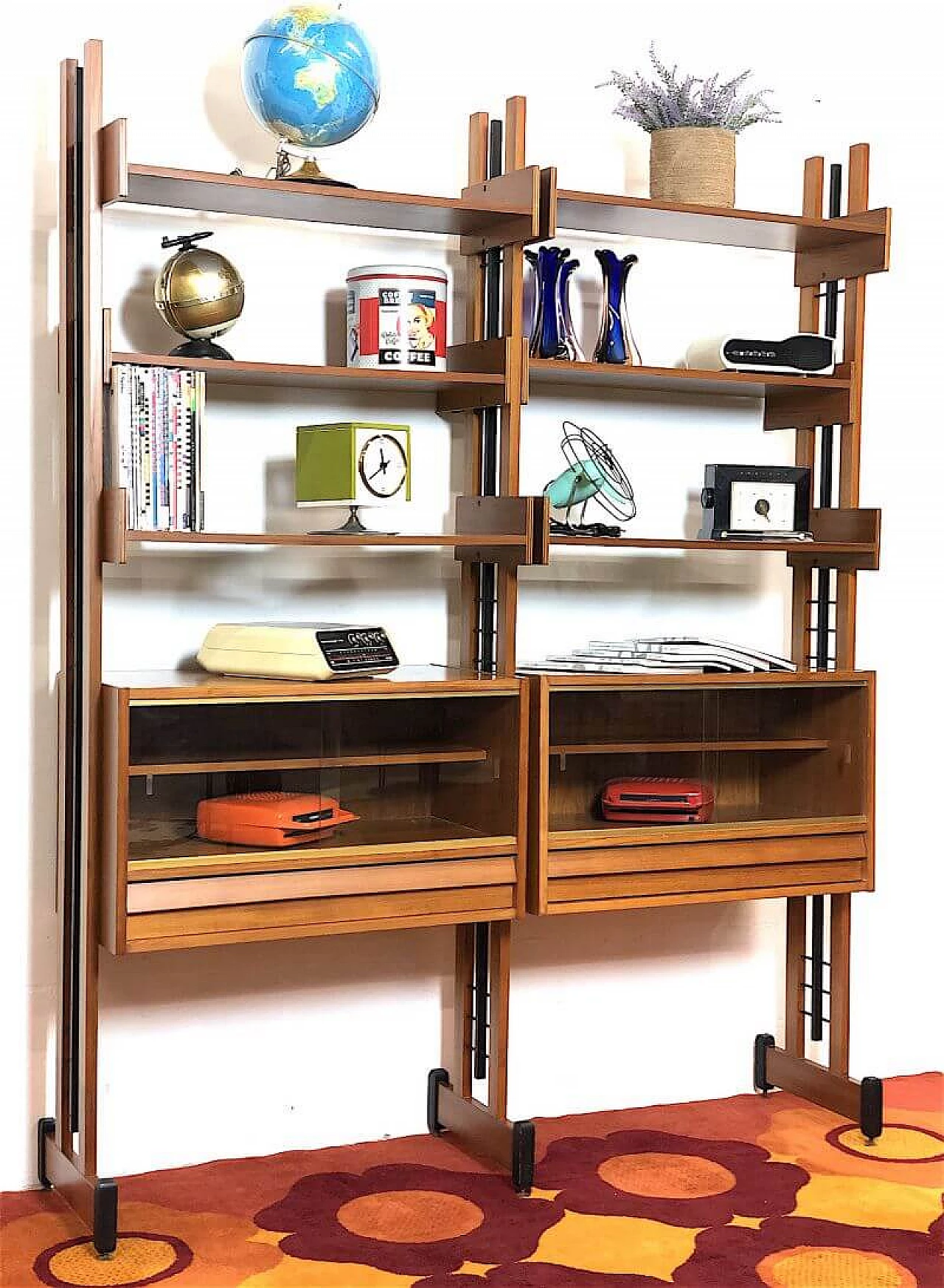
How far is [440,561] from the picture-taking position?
3268mm

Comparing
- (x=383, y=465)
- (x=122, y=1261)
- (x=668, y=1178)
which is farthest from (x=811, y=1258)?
(x=383, y=465)

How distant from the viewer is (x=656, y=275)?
3.44 m

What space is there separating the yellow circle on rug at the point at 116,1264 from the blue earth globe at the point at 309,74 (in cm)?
200

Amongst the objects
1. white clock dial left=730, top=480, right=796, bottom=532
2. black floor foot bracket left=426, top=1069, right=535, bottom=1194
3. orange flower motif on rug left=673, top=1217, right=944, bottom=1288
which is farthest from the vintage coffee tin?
orange flower motif on rug left=673, top=1217, right=944, bottom=1288

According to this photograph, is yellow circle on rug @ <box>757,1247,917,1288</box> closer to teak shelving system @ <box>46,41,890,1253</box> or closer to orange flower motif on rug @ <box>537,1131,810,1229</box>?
orange flower motif on rug @ <box>537,1131,810,1229</box>

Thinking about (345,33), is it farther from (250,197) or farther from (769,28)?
(769,28)

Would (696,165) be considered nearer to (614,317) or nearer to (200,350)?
(614,317)

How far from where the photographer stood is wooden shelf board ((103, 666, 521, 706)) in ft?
8.78

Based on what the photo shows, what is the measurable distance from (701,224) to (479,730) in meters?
1.14

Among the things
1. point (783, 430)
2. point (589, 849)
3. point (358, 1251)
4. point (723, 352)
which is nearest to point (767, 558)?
point (783, 430)

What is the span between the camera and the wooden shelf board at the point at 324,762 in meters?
2.72

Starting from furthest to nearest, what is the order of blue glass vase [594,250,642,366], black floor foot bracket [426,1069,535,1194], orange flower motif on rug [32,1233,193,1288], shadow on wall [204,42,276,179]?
1. blue glass vase [594,250,642,366]
2. shadow on wall [204,42,276,179]
3. black floor foot bracket [426,1069,535,1194]
4. orange flower motif on rug [32,1233,193,1288]

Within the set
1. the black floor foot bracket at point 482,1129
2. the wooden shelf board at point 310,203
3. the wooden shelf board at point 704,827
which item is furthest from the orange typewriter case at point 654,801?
the wooden shelf board at point 310,203

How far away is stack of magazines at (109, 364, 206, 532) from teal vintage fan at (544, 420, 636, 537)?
2.50 feet
